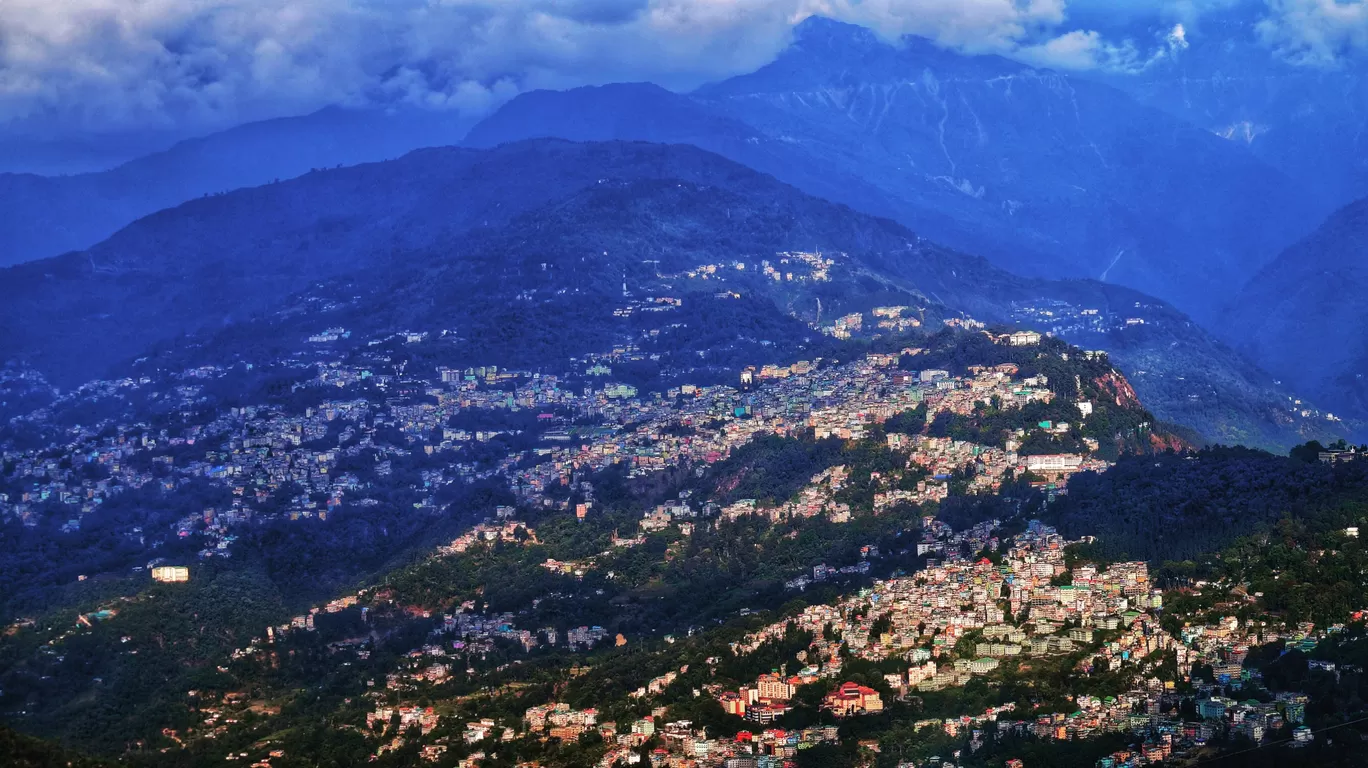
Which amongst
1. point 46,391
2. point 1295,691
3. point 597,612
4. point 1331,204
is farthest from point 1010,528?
point 1331,204

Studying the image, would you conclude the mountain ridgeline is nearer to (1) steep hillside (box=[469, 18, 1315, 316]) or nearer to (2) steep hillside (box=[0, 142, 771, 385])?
(2) steep hillside (box=[0, 142, 771, 385])

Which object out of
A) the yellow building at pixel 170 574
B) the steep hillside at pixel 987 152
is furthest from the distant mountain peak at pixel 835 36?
the yellow building at pixel 170 574

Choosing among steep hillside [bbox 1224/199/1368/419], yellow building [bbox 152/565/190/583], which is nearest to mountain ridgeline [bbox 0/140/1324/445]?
steep hillside [bbox 1224/199/1368/419]

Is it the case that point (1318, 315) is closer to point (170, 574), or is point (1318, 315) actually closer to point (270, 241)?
point (270, 241)

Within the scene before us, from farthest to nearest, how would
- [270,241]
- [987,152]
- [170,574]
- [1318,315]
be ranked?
1. [987,152]
2. [270,241]
3. [1318,315]
4. [170,574]

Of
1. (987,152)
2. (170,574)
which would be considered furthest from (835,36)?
(170,574)

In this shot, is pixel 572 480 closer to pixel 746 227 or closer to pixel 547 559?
pixel 547 559

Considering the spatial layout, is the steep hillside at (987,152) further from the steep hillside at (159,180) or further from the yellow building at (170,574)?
the yellow building at (170,574)

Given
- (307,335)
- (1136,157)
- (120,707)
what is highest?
(1136,157)
